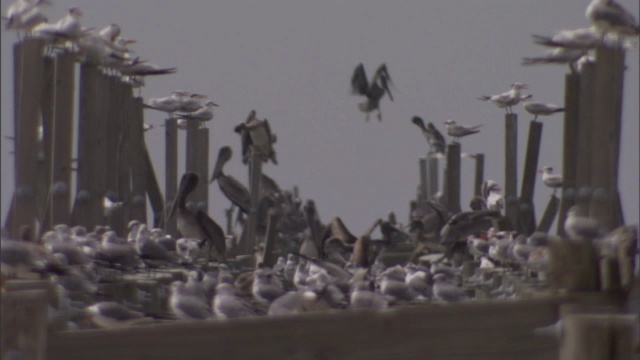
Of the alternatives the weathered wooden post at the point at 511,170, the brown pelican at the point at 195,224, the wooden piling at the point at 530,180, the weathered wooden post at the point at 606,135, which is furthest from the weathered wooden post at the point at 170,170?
the weathered wooden post at the point at 606,135

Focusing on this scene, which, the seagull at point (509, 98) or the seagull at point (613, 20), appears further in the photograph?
the seagull at point (509, 98)

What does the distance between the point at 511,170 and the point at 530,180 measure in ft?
0.82

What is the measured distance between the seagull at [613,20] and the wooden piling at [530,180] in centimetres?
181

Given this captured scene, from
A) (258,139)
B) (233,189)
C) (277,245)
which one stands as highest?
(258,139)

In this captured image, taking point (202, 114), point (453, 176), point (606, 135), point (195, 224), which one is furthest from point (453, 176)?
point (606, 135)

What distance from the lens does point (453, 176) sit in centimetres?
2038

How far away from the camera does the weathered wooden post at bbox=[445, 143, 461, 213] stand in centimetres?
2028

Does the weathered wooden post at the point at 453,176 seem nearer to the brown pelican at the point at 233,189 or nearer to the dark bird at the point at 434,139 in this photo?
the brown pelican at the point at 233,189

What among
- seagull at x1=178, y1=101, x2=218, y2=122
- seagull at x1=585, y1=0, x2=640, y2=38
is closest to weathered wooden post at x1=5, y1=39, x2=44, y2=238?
seagull at x1=585, y1=0, x2=640, y2=38

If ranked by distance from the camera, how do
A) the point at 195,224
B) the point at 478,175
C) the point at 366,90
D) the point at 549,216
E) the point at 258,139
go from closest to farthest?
the point at 195,224
the point at 549,216
the point at 258,139
the point at 478,175
the point at 366,90

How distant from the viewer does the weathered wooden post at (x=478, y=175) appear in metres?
21.2

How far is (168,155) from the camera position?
19.0 m

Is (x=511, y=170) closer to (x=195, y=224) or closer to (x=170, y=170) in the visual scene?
(x=195, y=224)

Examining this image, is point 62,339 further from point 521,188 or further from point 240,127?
point 240,127
